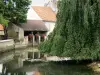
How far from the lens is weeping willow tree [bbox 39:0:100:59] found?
2006cm

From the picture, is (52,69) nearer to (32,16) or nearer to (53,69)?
(53,69)

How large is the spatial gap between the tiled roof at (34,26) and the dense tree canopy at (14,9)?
166 inches

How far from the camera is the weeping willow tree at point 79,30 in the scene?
2006 cm

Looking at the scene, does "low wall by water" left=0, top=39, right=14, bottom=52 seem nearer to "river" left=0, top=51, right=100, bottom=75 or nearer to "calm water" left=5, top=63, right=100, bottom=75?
"river" left=0, top=51, right=100, bottom=75

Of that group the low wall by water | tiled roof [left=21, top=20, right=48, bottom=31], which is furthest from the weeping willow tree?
tiled roof [left=21, top=20, right=48, bottom=31]

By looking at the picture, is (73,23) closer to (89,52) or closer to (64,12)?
(64,12)

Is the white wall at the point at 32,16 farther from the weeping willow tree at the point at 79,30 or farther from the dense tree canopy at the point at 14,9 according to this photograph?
the weeping willow tree at the point at 79,30

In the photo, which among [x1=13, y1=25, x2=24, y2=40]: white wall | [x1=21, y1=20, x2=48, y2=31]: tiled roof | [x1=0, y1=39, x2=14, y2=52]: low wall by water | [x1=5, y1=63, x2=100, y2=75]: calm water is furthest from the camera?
[x1=21, y1=20, x2=48, y2=31]: tiled roof

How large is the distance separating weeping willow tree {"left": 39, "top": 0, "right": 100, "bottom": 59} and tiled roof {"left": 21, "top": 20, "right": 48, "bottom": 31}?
91.4 feet

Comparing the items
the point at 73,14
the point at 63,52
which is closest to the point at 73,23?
the point at 73,14

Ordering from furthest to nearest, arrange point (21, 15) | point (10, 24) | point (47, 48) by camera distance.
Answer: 1. point (10, 24)
2. point (21, 15)
3. point (47, 48)

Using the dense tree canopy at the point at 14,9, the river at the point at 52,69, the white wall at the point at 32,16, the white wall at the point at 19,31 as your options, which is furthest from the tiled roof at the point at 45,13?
the river at the point at 52,69

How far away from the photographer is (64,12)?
69.3 ft

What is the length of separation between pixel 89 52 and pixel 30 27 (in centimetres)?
3017
